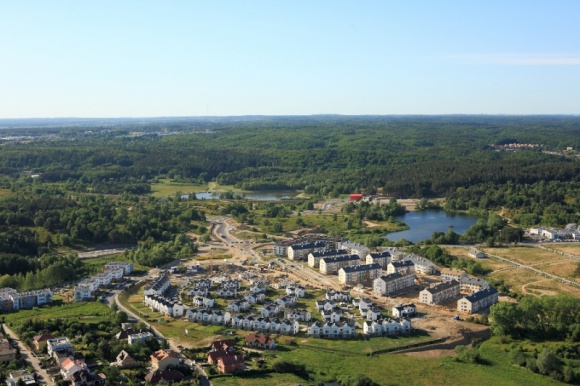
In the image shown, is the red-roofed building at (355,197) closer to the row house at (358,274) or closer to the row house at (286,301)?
the row house at (358,274)

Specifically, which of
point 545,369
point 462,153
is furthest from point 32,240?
point 462,153

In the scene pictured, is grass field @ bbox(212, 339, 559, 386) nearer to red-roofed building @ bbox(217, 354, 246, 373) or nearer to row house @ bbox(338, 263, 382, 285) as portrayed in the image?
red-roofed building @ bbox(217, 354, 246, 373)

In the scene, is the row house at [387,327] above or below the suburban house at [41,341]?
below

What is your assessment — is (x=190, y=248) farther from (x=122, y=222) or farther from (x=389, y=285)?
(x=389, y=285)

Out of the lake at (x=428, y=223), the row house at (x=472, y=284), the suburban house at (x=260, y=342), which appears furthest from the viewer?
the lake at (x=428, y=223)

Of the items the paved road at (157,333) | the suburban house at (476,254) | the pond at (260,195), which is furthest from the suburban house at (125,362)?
the pond at (260,195)
